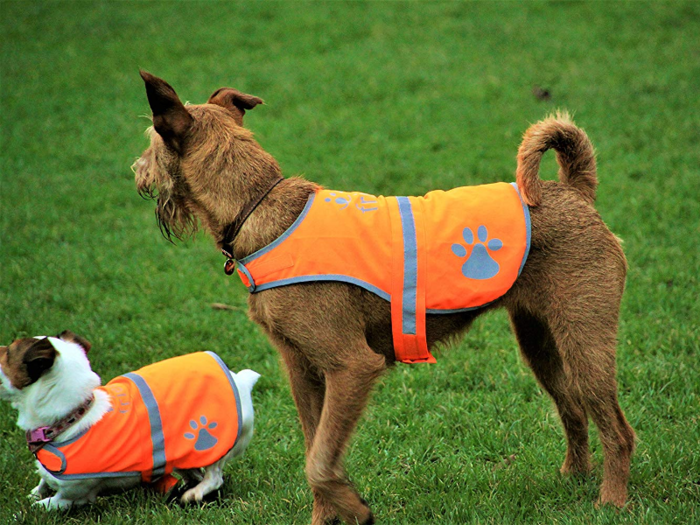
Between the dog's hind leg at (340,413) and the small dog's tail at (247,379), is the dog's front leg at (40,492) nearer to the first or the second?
the small dog's tail at (247,379)

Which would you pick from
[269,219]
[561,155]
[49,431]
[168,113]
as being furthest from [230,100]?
[49,431]

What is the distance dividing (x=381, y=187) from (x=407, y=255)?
5.54 meters

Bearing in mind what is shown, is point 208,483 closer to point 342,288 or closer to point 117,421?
point 117,421

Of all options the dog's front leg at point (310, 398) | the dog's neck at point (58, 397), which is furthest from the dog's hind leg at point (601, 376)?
the dog's neck at point (58, 397)

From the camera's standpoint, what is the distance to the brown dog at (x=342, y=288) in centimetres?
374

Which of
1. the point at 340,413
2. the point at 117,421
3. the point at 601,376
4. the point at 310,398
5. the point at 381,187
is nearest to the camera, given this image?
the point at 340,413

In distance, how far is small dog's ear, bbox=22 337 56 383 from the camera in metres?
4.10

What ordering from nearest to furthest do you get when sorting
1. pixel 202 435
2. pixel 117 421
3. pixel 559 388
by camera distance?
pixel 117 421 → pixel 202 435 → pixel 559 388

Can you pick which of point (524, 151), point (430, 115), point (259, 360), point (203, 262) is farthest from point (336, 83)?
point (524, 151)

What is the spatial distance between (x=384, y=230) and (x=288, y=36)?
10761 mm


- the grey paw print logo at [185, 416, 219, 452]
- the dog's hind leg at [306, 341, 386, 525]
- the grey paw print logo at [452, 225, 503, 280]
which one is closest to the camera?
the dog's hind leg at [306, 341, 386, 525]

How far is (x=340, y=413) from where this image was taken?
12.3ft

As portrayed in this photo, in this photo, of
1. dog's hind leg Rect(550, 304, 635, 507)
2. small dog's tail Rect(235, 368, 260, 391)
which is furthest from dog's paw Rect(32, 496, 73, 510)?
dog's hind leg Rect(550, 304, 635, 507)

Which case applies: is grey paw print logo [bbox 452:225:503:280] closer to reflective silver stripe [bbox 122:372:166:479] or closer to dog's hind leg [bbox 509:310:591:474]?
dog's hind leg [bbox 509:310:591:474]
